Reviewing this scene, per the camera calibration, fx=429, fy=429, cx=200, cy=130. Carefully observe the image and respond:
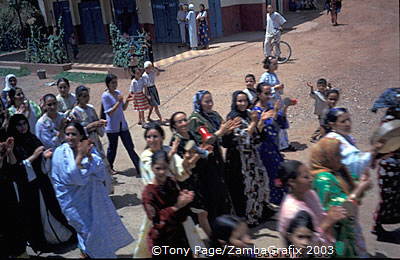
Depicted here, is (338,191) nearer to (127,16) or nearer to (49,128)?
(49,128)

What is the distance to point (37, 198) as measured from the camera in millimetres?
4797

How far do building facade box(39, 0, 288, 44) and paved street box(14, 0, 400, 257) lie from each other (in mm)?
1221

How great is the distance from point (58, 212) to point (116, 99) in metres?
2.00

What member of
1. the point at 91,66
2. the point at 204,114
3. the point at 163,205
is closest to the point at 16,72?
the point at 91,66

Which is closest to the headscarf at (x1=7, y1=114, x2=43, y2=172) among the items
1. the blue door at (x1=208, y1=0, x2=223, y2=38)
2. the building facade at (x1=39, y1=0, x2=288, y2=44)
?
the building facade at (x1=39, y1=0, x2=288, y2=44)

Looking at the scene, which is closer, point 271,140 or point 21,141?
point 21,141

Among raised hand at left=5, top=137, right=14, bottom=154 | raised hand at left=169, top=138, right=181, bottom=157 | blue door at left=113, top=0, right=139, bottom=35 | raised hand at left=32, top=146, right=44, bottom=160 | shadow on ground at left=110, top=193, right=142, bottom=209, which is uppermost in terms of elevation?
blue door at left=113, top=0, right=139, bottom=35

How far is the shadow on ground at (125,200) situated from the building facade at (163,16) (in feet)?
38.0

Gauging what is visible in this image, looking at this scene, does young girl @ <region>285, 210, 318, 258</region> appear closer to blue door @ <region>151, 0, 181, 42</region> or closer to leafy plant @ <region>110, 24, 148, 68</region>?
leafy plant @ <region>110, 24, 148, 68</region>

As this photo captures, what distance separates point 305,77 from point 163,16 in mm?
8907

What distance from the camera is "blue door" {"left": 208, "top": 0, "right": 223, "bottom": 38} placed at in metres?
16.9

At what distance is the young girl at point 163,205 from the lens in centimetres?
321

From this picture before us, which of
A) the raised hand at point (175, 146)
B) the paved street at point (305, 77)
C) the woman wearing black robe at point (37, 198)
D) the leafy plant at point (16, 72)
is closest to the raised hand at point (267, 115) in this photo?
the raised hand at point (175, 146)

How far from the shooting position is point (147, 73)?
29.7 feet
